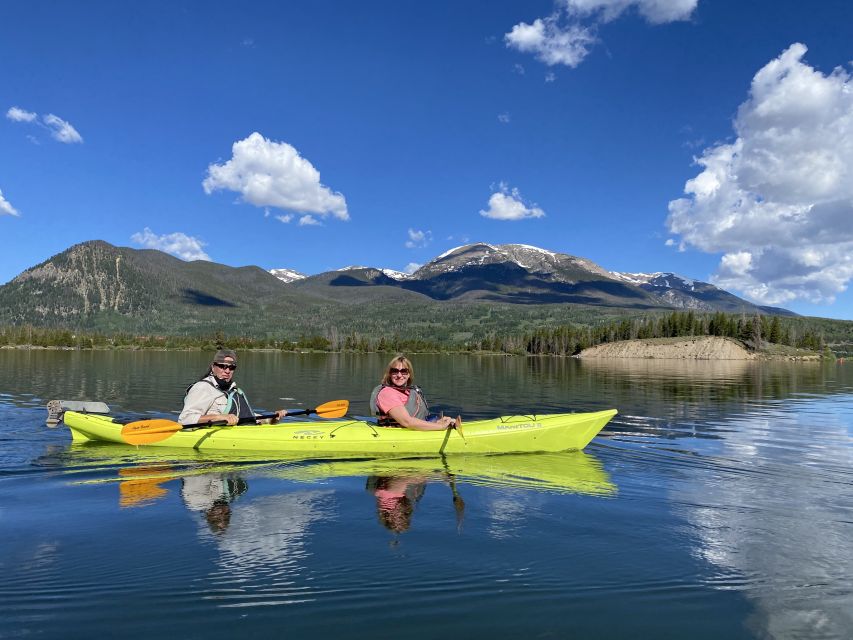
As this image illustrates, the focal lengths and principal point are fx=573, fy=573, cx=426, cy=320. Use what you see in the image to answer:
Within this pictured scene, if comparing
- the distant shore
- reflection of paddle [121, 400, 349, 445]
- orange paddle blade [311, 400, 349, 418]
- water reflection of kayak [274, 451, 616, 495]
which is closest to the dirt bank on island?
the distant shore

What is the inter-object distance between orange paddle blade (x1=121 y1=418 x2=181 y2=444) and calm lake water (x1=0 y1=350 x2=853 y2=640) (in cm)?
55

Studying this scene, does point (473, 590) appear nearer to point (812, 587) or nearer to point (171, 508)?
point (812, 587)

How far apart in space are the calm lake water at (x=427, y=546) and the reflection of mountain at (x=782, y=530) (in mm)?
47

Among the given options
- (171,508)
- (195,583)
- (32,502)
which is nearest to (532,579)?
(195,583)

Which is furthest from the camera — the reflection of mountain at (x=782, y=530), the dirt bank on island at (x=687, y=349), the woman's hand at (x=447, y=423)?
the dirt bank on island at (x=687, y=349)

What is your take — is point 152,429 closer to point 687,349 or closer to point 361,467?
point 361,467

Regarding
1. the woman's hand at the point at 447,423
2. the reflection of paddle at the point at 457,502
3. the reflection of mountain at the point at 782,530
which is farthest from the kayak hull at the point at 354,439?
the reflection of mountain at the point at 782,530

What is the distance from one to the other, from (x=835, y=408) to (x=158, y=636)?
4149 centimetres

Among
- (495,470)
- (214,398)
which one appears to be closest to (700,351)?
(495,470)

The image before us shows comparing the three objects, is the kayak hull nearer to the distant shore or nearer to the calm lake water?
the calm lake water

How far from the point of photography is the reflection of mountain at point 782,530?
7.56m

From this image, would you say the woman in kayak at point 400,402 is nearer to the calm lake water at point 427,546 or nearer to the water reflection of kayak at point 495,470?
the water reflection of kayak at point 495,470

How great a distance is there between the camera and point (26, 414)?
27219mm

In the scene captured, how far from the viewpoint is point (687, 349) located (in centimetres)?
18750
